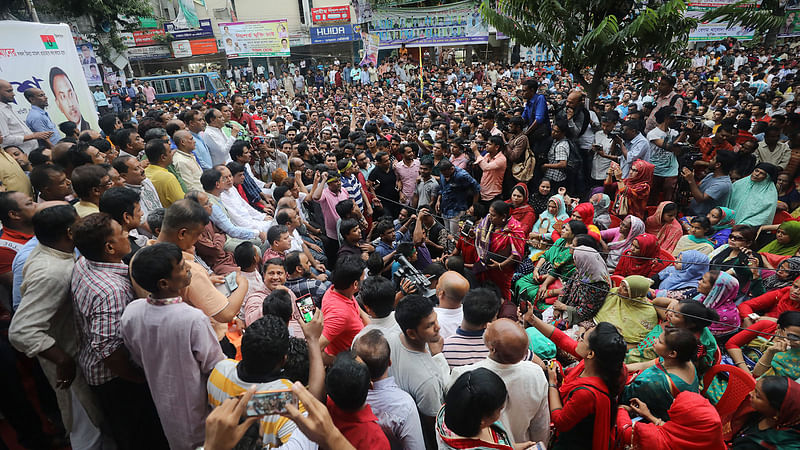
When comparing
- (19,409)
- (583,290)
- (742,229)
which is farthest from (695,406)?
(19,409)

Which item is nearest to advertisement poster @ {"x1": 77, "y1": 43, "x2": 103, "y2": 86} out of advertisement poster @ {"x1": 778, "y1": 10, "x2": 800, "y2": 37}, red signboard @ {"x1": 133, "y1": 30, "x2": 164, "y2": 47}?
red signboard @ {"x1": 133, "y1": 30, "x2": 164, "y2": 47}

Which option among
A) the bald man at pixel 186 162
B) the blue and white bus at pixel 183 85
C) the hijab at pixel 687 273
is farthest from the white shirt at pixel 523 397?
the blue and white bus at pixel 183 85

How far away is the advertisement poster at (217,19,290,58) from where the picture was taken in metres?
21.7

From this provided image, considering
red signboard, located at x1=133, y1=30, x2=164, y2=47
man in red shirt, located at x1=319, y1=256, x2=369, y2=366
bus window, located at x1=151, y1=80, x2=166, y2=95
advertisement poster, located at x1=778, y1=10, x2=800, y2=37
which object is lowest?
man in red shirt, located at x1=319, y1=256, x2=369, y2=366

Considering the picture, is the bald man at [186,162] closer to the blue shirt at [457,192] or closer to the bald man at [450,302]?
the bald man at [450,302]

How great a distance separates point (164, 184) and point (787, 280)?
5940 mm

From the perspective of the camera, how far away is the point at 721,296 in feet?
12.2

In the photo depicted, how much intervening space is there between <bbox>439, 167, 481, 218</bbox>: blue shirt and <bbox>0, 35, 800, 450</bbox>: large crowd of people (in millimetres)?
32

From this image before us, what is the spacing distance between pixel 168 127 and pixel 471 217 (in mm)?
4459

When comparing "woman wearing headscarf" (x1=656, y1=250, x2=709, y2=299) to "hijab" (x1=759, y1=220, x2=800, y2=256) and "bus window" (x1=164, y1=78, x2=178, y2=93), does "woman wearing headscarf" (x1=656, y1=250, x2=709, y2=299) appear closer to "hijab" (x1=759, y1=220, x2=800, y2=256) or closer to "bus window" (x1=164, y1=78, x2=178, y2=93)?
"hijab" (x1=759, y1=220, x2=800, y2=256)

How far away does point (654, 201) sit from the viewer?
6406 millimetres

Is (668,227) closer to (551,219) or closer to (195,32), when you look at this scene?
(551,219)

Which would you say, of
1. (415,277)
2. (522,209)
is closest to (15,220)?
(415,277)

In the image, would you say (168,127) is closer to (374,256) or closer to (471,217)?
(374,256)
